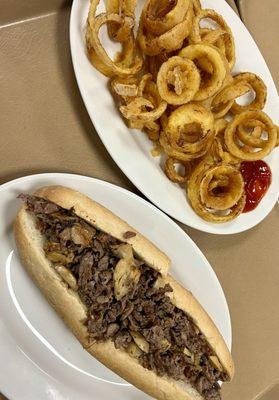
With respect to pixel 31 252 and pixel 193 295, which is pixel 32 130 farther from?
pixel 193 295

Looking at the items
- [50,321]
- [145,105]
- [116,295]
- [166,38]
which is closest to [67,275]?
[116,295]

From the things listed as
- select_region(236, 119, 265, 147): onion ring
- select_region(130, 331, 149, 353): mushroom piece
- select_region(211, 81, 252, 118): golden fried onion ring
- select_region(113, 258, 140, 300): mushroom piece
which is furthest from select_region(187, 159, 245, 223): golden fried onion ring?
select_region(130, 331, 149, 353): mushroom piece

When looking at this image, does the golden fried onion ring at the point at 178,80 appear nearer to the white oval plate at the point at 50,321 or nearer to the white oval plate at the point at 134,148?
the white oval plate at the point at 134,148

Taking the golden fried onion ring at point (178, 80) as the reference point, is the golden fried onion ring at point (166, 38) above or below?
above

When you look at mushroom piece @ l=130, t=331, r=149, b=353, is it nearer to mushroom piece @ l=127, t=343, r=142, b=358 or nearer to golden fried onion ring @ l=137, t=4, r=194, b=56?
mushroom piece @ l=127, t=343, r=142, b=358

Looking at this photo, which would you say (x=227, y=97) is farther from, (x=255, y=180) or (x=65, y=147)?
(x=65, y=147)

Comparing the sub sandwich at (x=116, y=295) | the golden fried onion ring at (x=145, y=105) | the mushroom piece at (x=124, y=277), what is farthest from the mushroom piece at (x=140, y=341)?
the golden fried onion ring at (x=145, y=105)

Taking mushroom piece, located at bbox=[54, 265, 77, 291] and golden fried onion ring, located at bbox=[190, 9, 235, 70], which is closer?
mushroom piece, located at bbox=[54, 265, 77, 291]
